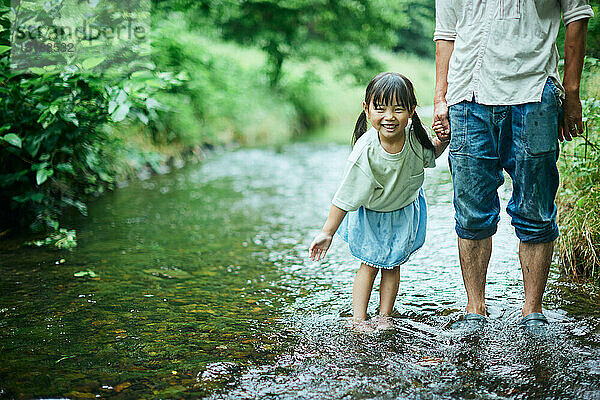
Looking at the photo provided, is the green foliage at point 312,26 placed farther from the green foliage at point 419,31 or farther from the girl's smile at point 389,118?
the girl's smile at point 389,118

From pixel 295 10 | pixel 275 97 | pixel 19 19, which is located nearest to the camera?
pixel 19 19

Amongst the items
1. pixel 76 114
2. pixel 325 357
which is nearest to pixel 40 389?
pixel 325 357

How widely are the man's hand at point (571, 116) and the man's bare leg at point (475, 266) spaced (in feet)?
1.86

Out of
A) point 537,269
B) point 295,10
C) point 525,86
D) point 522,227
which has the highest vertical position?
point 295,10

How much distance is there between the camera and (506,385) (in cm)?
201

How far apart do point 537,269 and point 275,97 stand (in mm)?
12557

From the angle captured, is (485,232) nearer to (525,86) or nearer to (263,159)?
(525,86)

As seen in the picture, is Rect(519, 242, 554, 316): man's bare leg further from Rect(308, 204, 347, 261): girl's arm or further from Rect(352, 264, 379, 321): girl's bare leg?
Rect(308, 204, 347, 261): girl's arm

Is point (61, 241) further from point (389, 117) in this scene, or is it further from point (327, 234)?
point (389, 117)

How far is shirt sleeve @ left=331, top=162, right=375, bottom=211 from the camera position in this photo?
2.59 meters

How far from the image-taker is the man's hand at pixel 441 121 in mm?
2600

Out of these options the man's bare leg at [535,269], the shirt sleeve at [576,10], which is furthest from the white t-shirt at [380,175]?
the shirt sleeve at [576,10]

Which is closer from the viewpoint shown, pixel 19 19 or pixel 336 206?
pixel 336 206

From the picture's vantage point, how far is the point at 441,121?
2623mm
